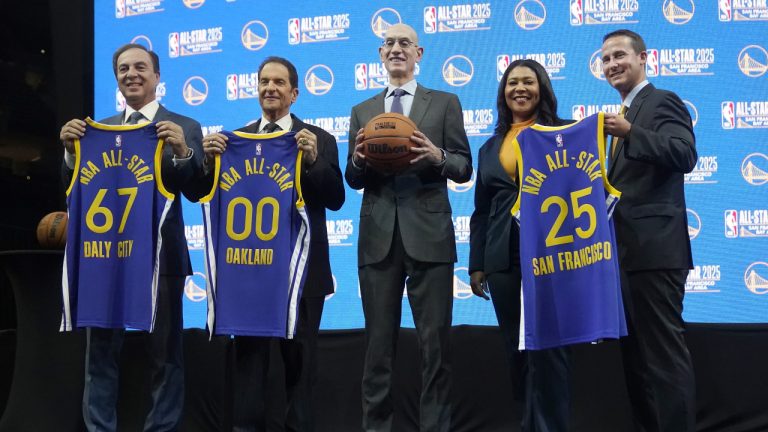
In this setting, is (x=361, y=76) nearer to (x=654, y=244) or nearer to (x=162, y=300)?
(x=162, y=300)

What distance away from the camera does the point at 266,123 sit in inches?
143

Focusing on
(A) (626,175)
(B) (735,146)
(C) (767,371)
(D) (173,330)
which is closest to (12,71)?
(D) (173,330)

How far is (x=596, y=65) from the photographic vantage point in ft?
15.1

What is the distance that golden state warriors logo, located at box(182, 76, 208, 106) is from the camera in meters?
5.20

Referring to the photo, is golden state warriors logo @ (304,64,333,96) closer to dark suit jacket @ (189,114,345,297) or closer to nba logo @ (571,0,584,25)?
dark suit jacket @ (189,114,345,297)

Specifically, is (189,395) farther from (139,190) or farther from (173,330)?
(139,190)

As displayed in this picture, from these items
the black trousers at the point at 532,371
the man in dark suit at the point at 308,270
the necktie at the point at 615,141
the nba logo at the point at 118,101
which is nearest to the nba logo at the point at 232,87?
the nba logo at the point at 118,101

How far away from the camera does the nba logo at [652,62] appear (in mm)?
4504

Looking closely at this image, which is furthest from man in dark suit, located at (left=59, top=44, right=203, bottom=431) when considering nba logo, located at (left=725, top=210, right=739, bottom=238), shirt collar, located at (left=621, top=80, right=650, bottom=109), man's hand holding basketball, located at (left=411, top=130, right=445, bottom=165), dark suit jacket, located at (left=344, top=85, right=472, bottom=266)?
nba logo, located at (left=725, top=210, right=739, bottom=238)

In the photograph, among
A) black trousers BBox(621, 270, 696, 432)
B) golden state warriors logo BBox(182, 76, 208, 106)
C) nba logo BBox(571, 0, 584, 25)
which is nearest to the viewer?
black trousers BBox(621, 270, 696, 432)

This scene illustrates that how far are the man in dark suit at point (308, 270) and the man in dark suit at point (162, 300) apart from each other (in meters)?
0.17

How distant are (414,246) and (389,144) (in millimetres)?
447

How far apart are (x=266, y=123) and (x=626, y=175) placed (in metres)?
1.64

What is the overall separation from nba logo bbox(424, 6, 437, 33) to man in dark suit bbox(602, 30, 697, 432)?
1.61 metres
